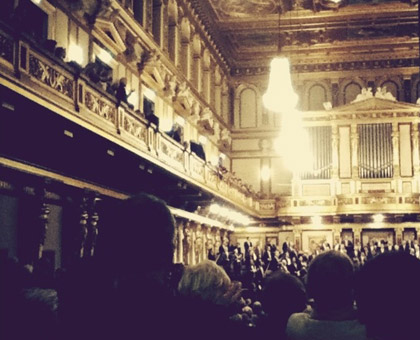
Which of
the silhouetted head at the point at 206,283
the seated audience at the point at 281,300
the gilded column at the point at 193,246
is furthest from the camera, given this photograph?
the gilded column at the point at 193,246

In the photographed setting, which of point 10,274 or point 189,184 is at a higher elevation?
point 189,184

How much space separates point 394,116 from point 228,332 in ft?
93.1

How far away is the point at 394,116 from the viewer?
1148 inches

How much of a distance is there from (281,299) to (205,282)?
1502mm

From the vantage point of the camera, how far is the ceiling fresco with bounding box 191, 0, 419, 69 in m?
25.4

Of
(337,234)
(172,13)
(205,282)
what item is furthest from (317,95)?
(205,282)

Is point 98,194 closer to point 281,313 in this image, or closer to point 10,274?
point 281,313

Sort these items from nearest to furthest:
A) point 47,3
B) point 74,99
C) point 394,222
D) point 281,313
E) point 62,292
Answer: point 62,292 → point 281,313 → point 74,99 → point 47,3 → point 394,222

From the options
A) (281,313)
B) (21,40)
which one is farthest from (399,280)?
(21,40)

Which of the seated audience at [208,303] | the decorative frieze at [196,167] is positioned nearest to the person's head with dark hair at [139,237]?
the seated audience at [208,303]

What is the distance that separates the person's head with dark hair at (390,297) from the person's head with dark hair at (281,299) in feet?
6.45

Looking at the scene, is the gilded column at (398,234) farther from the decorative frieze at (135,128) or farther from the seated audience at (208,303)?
the seated audience at (208,303)

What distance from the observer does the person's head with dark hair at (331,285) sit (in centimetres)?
324

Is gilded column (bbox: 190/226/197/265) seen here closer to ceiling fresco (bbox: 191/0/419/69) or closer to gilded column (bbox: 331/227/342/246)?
ceiling fresco (bbox: 191/0/419/69)
